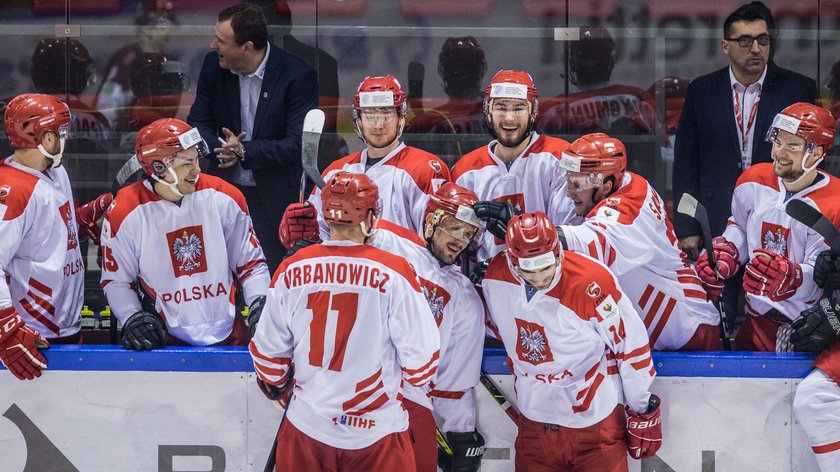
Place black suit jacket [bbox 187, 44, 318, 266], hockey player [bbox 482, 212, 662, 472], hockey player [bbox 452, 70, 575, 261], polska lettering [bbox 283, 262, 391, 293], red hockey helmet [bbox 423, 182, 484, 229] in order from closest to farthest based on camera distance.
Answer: polska lettering [bbox 283, 262, 391, 293]
hockey player [bbox 482, 212, 662, 472]
red hockey helmet [bbox 423, 182, 484, 229]
hockey player [bbox 452, 70, 575, 261]
black suit jacket [bbox 187, 44, 318, 266]

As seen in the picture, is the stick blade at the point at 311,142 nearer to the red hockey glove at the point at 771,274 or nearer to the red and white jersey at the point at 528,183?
the red and white jersey at the point at 528,183

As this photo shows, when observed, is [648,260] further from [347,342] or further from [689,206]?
[347,342]

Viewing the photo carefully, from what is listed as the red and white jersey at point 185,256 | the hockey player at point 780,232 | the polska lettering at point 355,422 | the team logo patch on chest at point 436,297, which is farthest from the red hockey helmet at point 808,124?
the red and white jersey at point 185,256

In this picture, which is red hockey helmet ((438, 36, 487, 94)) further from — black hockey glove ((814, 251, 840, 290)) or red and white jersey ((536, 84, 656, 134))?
black hockey glove ((814, 251, 840, 290))

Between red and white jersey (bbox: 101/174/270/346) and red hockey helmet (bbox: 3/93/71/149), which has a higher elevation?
red hockey helmet (bbox: 3/93/71/149)

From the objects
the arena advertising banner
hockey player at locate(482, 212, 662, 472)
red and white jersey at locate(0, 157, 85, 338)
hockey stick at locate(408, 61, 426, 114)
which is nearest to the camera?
hockey player at locate(482, 212, 662, 472)

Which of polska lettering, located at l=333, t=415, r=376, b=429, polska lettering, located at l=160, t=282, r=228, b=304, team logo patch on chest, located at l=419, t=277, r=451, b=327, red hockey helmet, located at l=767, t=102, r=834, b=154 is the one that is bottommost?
polska lettering, located at l=333, t=415, r=376, b=429

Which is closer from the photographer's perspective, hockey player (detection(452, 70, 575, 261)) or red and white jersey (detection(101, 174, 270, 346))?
red and white jersey (detection(101, 174, 270, 346))

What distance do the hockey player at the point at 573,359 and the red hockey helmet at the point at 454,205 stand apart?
0.17m

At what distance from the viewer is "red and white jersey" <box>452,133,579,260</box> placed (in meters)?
3.86

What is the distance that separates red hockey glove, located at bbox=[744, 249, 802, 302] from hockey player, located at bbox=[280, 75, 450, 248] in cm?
105

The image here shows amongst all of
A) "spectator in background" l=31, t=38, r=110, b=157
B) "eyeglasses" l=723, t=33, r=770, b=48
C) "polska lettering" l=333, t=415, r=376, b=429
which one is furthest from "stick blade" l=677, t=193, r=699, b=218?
"spectator in background" l=31, t=38, r=110, b=157

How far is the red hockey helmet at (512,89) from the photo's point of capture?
3811 millimetres

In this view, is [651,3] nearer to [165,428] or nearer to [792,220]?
[792,220]
